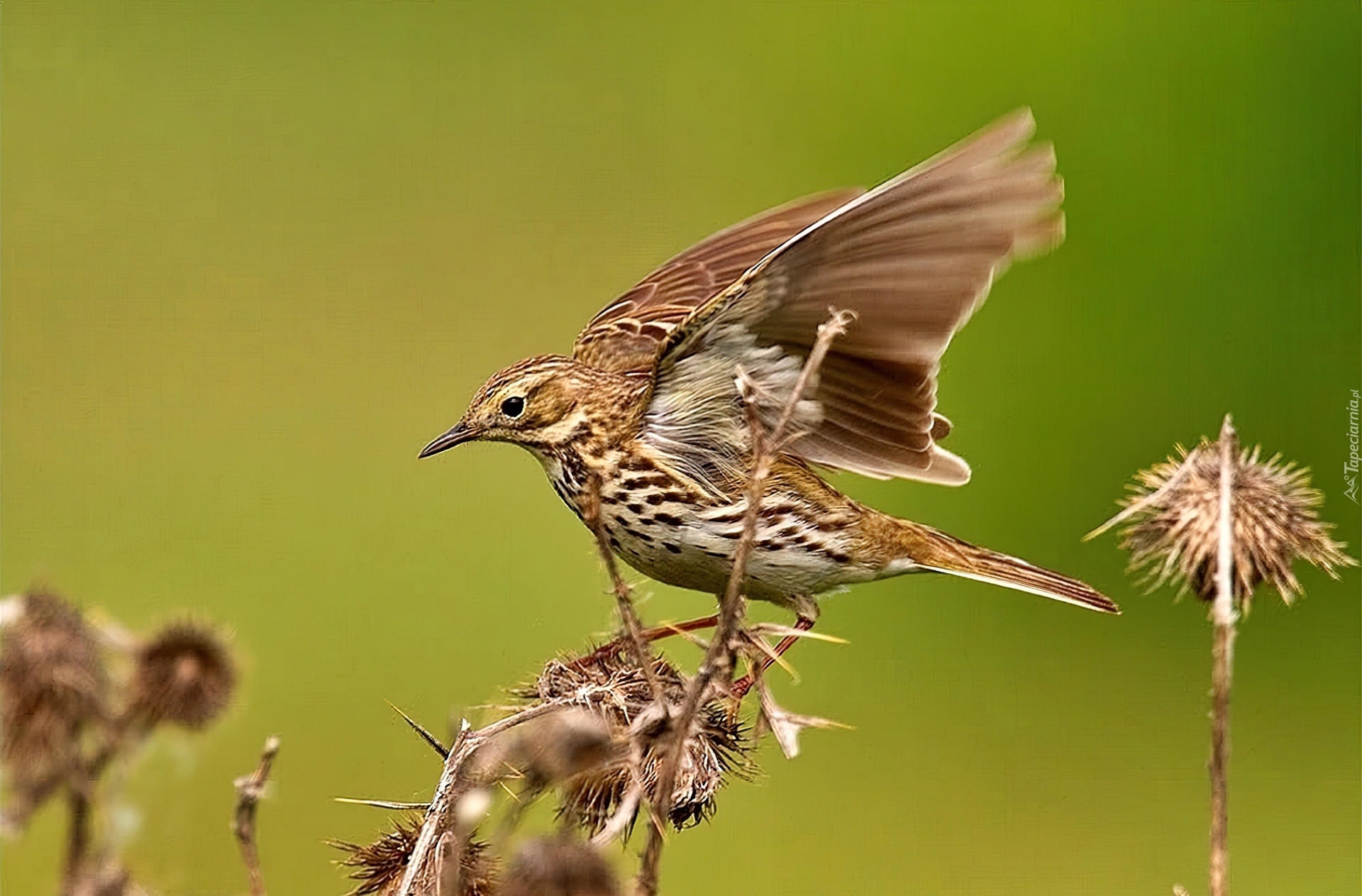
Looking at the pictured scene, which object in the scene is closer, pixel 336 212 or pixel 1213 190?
pixel 1213 190

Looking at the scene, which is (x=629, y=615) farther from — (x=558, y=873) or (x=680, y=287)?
(x=680, y=287)

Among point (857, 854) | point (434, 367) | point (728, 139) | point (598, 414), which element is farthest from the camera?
point (728, 139)

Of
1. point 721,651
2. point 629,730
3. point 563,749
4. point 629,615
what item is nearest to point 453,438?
point 629,730

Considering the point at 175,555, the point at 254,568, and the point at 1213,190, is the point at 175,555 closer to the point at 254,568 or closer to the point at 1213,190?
the point at 254,568

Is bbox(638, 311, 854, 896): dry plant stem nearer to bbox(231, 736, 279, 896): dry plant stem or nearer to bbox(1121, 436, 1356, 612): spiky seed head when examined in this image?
bbox(231, 736, 279, 896): dry plant stem

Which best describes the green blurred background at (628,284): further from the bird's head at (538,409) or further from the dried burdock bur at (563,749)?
the dried burdock bur at (563,749)

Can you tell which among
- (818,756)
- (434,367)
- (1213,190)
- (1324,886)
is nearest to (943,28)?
(1213,190)

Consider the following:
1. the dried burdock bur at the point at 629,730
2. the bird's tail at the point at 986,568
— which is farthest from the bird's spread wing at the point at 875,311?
the dried burdock bur at the point at 629,730

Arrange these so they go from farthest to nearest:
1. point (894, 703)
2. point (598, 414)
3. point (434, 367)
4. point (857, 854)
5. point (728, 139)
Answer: point (728, 139) → point (434, 367) → point (894, 703) → point (857, 854) → point (598, 414)
